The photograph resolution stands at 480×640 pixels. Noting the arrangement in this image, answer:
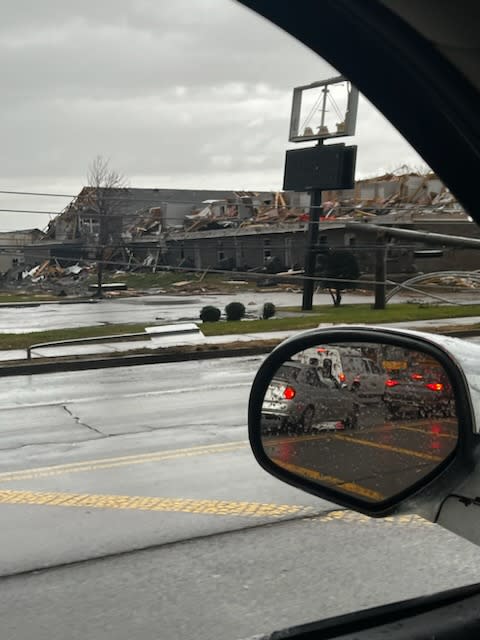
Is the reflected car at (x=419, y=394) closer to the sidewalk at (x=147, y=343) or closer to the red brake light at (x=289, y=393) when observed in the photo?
the red brake light at (x=289, y=393)

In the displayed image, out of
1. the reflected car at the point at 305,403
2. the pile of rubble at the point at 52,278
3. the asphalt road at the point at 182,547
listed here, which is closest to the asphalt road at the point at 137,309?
the pile of rubble at the point at 52,278

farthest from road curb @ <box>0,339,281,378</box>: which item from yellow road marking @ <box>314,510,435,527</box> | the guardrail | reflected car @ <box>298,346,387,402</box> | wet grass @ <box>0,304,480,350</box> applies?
reflected car @ <box>298,346,387,402</box>

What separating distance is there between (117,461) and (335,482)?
5.60 meters

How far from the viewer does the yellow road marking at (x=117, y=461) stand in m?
7.16

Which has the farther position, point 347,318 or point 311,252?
point 311,252

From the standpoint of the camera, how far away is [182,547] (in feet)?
16.8

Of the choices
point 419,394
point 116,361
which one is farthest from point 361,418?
point 116,361

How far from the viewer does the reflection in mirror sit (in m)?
1.92

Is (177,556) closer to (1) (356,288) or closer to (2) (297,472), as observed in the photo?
(2) (297,472)

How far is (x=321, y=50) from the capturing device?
7.11 feet

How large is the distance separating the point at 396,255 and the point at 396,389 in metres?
33.7

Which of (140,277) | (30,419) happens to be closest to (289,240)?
(140,277)

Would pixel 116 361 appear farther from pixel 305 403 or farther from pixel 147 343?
pixel 305 403

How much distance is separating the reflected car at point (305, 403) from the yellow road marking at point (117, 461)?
515cm
